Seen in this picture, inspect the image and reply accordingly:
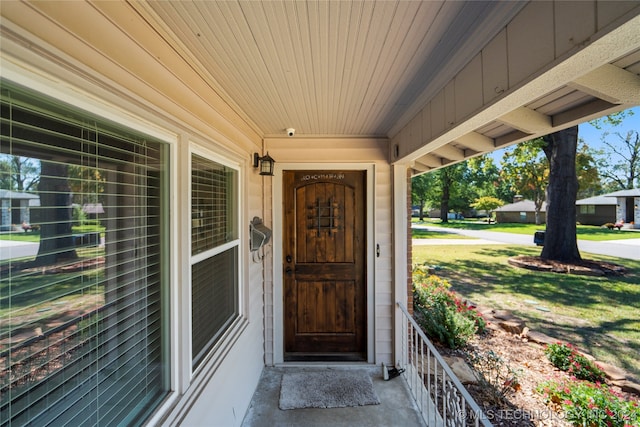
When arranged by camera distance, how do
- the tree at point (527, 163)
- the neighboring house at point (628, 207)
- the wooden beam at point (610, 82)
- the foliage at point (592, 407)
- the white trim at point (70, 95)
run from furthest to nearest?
the neighboring house at point (628, 207) → the tree at point (527, 163) → the foliage at point (592, 407) → the wooden beam at point (610, 82) → the white trim at point (70, 95)

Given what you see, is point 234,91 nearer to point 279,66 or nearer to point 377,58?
point 279,66

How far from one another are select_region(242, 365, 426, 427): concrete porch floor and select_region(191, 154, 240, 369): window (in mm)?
855

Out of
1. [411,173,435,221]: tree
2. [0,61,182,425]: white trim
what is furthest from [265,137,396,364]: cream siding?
[411,173,435,221]: tree

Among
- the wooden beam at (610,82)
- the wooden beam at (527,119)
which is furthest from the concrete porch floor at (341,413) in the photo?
the wooden beam at (610,82)

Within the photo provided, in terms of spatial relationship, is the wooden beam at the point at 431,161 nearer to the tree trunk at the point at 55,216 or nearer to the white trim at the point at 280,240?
the white trim at the point at 280,240

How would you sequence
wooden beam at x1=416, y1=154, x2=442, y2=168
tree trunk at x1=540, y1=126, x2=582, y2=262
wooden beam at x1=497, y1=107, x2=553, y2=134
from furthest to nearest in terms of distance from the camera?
tree trunk at x1=540, y1=126, x2=582, y2=262 → wooden beam at x1=416, y1=154, x2=442, y2=168 → wooden beam at x1=497, y1=107, x2=553, y2=134

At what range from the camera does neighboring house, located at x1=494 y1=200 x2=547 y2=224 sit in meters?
27.8

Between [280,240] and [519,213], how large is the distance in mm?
33243

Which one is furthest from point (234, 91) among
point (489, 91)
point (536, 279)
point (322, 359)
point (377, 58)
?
point (536, 279)

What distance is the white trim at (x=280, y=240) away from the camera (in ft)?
9.79

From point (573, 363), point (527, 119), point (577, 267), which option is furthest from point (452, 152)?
point (577, 267)

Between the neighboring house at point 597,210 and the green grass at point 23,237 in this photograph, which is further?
the neighboring house at point 597,210

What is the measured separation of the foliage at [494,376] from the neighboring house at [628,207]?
77.7 ft

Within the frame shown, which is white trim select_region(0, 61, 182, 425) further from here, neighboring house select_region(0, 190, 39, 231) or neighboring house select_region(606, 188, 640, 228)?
neighboring house select_region(606, 188, 640, 228)
